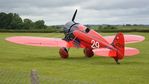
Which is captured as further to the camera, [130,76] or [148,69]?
[148,69]

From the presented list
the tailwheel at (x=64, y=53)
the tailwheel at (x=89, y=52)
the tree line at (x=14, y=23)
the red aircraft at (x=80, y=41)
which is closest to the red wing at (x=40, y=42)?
the red aircraft at (x=80, y=41)

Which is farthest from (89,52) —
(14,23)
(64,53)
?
(14,23)

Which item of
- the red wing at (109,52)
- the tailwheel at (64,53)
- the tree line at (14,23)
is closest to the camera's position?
the red wing at (109,52)

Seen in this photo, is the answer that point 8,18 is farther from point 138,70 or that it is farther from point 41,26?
point 138,70

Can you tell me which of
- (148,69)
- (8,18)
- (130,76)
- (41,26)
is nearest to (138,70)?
(148,69)

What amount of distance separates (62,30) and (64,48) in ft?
8.92

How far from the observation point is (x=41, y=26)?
394 feet

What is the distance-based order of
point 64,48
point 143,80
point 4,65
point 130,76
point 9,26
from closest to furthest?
1. point 143,80
2. point 130,76
3. point 4,65
4. point 64,48
5. point 9,26

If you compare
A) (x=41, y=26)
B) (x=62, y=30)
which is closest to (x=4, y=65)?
(x=62, y=30)

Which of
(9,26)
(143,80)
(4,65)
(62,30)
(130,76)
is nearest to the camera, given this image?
(143,80)

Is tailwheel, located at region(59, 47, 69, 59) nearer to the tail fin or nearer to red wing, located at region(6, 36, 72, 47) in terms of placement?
red wing, located at region(6, 36, 72, 47)

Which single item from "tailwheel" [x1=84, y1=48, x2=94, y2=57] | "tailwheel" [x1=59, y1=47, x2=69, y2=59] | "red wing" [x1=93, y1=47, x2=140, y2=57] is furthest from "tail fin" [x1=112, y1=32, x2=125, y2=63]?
"tailwheel" [x1=84, y1=48, x2=94, y2=57]

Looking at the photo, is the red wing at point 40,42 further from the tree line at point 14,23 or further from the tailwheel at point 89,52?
the tree line at point 14,23

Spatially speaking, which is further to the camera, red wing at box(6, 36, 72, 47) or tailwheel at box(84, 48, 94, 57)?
tailwheel at box(84, 48, 94, 57)
